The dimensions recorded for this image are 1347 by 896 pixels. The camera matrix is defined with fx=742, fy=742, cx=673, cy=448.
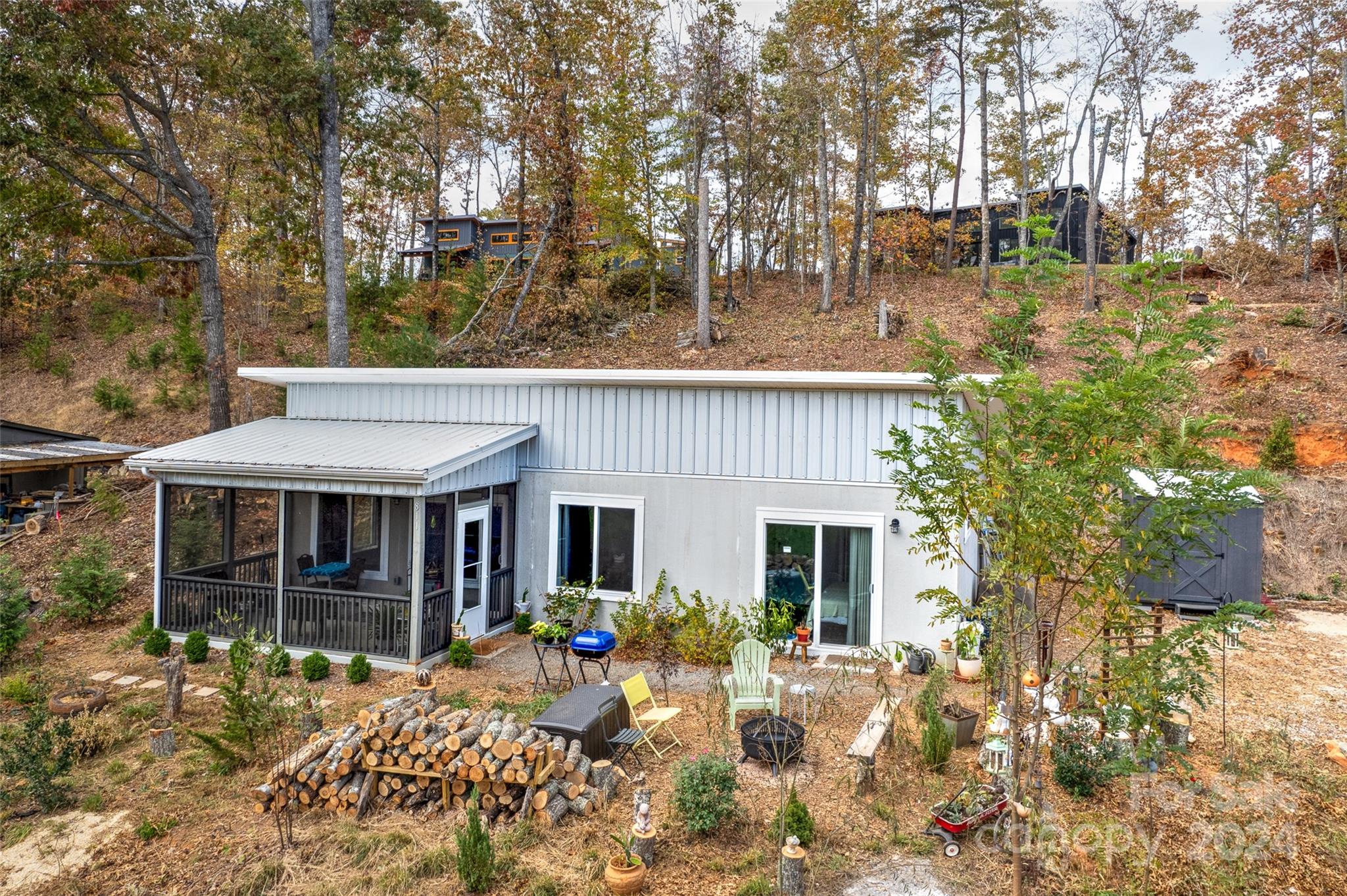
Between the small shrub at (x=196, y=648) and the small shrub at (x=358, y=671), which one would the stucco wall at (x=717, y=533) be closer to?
the small shrub at (x=358, y=671)

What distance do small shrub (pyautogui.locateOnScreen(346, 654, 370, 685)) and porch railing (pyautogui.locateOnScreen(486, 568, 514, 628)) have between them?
71.9 inches

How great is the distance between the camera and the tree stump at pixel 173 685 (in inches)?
287

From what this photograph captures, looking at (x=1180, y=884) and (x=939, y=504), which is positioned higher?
(x=939, y=504)

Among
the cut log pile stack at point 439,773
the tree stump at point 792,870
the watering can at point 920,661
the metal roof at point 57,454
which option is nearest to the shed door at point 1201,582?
the watering can at point 920,661

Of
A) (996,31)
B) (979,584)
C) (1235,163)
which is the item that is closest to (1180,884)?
(979,584)

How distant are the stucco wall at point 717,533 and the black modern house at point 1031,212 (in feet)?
77.3

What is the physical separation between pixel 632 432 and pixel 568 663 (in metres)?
3.12

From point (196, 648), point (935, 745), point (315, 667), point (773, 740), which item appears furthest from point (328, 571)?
point (935, 745)

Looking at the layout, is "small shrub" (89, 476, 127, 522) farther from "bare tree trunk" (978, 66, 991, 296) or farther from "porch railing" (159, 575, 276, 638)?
"bare tree trunk" (978, 66, 991, 296)

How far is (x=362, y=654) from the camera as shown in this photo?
8.70 meters

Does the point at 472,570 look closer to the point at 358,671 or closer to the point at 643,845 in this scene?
the point at 358,671

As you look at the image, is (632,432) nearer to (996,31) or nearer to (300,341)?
(300,341)

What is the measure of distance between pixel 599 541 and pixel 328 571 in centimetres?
424

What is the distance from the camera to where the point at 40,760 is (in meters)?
5.83
